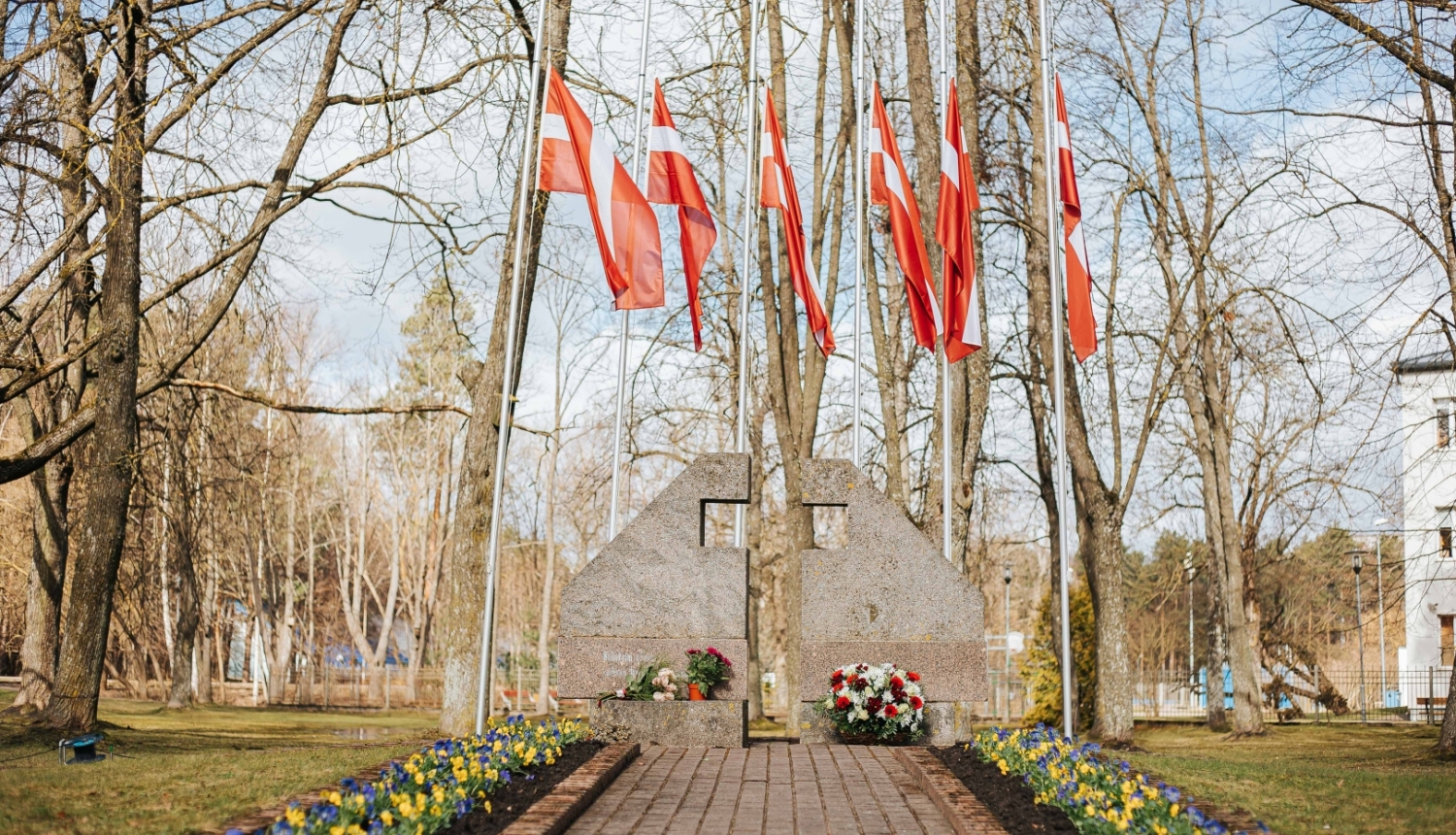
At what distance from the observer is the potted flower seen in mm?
11266

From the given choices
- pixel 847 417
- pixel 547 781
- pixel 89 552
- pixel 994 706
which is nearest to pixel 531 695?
pixel 994 706

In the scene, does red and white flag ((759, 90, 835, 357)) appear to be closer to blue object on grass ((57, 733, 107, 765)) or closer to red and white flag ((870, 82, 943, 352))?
red and white flag ((870, 82, 943, 352))

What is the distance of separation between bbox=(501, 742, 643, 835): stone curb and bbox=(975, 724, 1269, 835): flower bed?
2.58 meters

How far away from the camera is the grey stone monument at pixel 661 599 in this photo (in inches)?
456

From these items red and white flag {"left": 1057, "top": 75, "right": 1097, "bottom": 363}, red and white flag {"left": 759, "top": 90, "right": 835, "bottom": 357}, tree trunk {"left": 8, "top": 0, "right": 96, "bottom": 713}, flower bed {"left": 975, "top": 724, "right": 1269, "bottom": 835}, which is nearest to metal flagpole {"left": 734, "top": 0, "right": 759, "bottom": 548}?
red and white flag {"left": 759, "top": 90, "right": 835, "bottom": 357}

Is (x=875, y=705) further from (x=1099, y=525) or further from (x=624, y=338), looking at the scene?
(x=1099, y=525)

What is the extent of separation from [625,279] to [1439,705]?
3113 cm

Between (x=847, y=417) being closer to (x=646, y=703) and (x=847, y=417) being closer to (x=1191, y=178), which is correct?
(x=1191, y=178)

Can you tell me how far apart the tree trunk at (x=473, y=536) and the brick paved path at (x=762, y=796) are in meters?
3.33

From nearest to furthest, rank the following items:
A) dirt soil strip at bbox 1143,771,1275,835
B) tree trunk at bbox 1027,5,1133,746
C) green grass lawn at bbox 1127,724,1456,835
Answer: dirt soil strip at bbox 1143,771,1275,835, green grass lawn at bbox 1127,724,1456,835, tree trunk at bbox 1027,5,1133,746

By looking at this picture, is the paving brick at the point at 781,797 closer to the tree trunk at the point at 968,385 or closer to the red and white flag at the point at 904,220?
the red and white flag at the point at 904,220

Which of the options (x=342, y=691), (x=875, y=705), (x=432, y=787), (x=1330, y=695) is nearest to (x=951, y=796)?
(x=432, y=787)

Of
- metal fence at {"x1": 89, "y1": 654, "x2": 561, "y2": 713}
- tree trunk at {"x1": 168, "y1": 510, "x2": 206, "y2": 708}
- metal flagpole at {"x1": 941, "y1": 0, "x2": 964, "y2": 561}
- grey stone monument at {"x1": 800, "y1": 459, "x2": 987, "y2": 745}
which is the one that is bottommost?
metal fence at {"x1": 89, "y1": 654, "x2": 561, "y2": 713}

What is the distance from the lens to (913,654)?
11.7 meters
